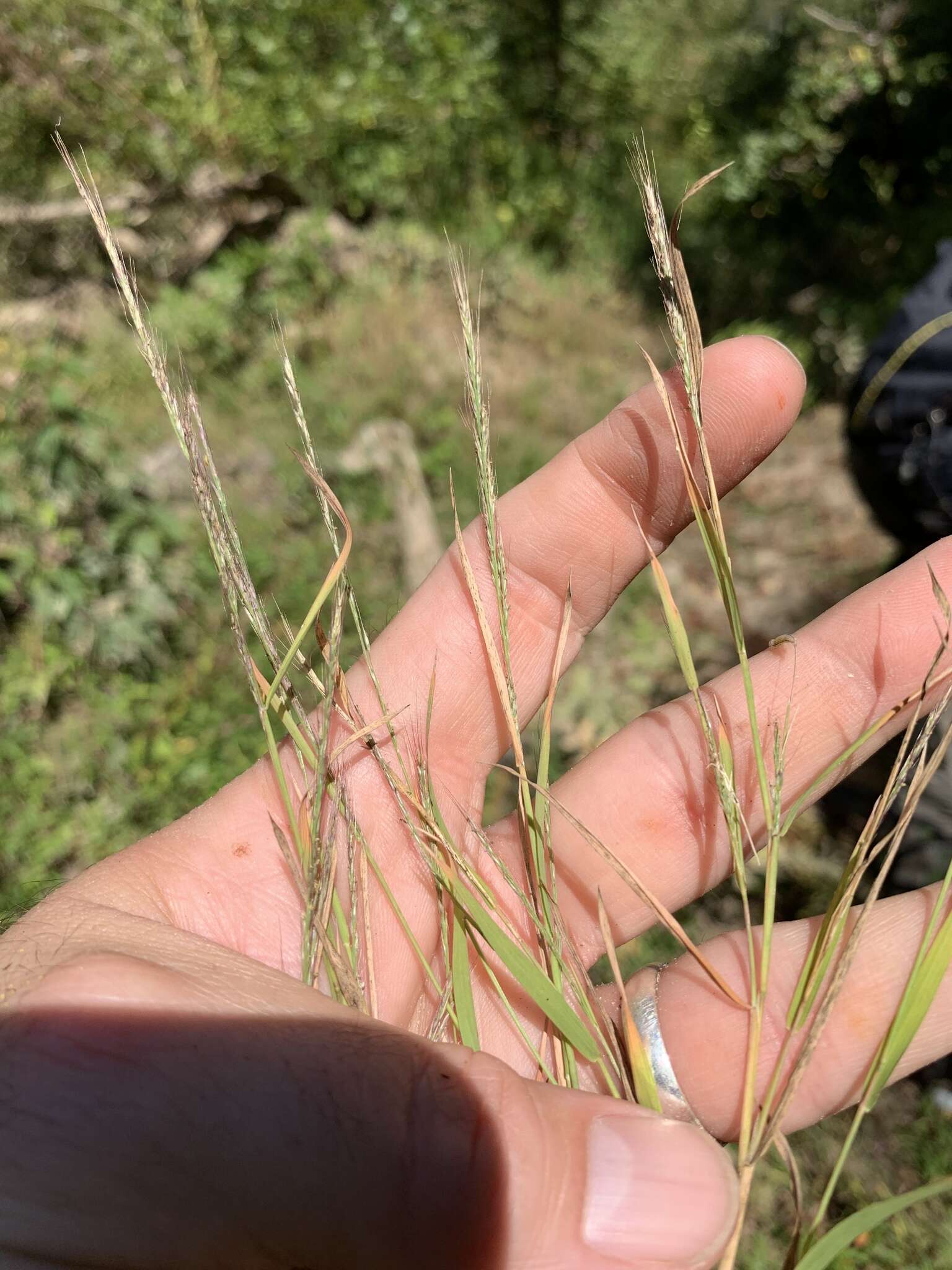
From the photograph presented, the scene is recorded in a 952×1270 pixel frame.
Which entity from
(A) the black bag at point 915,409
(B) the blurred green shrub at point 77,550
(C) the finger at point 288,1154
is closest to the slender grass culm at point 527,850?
(C) the finger at point 288,1154

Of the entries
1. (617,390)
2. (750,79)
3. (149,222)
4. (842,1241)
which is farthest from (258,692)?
(750,79)

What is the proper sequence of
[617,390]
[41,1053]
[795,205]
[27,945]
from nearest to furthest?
[41,1053]
[27,945]
[617,390]
[795,205]

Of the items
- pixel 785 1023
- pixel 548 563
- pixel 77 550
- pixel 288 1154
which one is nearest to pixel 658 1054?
pixel 785 1023

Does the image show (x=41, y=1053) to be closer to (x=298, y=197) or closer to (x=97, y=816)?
(x=97, y=816)

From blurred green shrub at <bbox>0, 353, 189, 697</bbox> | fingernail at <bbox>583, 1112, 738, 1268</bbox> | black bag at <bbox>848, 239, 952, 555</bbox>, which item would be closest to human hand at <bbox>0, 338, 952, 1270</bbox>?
fingernail at <bbox>583, 1112, 738, 1268</bbox>

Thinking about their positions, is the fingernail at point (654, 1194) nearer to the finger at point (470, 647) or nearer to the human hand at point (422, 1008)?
the human hand at point (422, 1008)

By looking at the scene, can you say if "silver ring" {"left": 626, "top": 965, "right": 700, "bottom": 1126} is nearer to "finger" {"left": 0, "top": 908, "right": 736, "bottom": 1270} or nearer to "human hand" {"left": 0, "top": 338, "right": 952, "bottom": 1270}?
"human hand" {"left": 0, "top": 338, "right": 952, "bottom": 1270}
